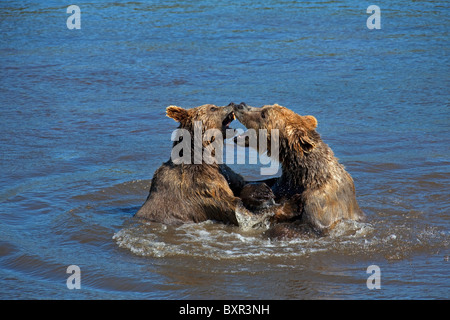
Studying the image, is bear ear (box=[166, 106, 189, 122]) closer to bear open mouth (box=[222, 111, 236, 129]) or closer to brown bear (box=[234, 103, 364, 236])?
bear open mouth (box=[222, 111, 236, 129])

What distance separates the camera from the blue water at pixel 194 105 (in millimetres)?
6543

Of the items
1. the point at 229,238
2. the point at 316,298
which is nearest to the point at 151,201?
the point at 229,238

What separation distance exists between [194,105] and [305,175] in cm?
501

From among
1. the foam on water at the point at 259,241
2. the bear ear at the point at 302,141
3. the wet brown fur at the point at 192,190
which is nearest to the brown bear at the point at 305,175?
the bear ear at the point at 302,141

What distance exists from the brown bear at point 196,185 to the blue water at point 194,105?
0.18 meters

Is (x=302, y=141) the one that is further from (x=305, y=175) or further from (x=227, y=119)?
(x=227, y=119)

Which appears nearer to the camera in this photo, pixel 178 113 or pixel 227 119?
pixel 178 113

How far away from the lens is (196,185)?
24.7 ft

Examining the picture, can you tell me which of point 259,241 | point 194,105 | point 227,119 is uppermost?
point 194,105

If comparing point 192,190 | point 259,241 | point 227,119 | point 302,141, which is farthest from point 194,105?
point 259,241

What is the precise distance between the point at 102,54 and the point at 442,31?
789 centimetres

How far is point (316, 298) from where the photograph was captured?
235 inches

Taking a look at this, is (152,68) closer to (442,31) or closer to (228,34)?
(228,34)

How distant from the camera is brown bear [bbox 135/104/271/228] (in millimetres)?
7512
